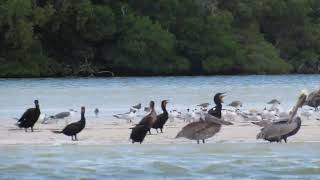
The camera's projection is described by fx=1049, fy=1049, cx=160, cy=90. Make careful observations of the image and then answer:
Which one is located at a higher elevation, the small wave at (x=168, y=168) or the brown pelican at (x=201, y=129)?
the brown pelican at (x=201, y=129)

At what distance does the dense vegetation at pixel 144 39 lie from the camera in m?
62.5

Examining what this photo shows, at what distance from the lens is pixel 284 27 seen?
78.9 m

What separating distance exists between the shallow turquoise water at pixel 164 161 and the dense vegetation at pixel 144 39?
45.6 metres

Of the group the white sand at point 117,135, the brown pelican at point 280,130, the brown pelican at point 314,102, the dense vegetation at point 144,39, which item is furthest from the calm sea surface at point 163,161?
the dense vegetation at point 144,39

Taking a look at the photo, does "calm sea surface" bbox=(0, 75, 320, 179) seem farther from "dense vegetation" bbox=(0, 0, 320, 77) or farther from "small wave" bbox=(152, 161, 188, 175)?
"dense vegetation" bbox=(0, 0, 320, 77)

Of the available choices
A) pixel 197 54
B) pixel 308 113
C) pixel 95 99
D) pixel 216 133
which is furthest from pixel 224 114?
pixel 197 54

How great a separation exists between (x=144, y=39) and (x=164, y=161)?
178ft

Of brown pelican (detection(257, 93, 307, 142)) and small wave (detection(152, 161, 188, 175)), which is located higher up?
brown pelican (detection(257, 93, 307, 142))

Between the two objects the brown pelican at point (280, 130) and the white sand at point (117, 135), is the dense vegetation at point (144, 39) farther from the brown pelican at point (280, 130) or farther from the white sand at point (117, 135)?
the brown pelican at point (280, 130)

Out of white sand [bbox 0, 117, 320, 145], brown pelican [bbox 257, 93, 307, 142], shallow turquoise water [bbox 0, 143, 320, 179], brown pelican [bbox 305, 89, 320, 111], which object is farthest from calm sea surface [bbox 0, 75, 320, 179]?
brown pelican [bbox 305, 89, 320, 111]

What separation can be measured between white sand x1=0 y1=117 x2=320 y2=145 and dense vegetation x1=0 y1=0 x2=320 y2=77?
135 ft

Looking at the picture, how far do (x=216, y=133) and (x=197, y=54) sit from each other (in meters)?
53.5

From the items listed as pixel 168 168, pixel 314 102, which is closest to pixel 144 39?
pixel 314 102

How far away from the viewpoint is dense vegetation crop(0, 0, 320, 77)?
205ft
